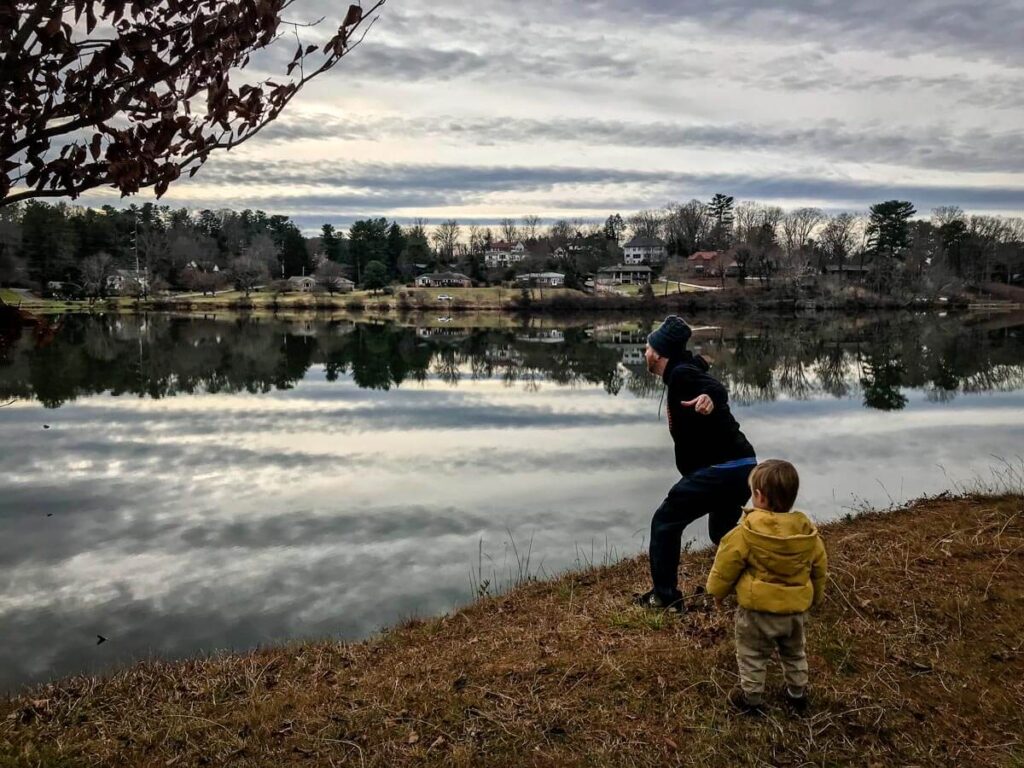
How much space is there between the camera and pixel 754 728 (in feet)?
12.9

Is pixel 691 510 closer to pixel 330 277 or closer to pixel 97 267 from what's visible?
pixel 97 267

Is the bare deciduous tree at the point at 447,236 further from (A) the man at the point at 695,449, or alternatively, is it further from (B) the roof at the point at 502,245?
(A) the man at the point at 695,449

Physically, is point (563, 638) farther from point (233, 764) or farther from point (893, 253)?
point (893, 253)

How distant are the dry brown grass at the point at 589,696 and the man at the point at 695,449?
70 cm

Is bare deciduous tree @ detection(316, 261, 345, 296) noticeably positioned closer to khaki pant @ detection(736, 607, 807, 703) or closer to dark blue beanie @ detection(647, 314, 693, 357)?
dark blue beanie @ detection(647, 314, 693, 357)

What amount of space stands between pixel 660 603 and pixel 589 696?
1.42 meters

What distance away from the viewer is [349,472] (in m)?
13.6

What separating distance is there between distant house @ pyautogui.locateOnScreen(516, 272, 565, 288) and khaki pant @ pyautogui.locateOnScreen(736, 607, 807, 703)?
90.2 meters

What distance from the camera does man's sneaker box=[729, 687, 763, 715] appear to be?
406cm

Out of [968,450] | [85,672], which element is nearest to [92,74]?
[85,672]

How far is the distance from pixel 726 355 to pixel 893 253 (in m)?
78.2

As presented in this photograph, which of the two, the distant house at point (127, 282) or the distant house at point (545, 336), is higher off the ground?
the distant house at point (127, 282)

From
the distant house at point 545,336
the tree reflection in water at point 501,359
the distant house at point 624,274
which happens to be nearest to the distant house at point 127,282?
the tree reflection in water at point 501,359

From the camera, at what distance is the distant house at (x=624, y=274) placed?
105m
